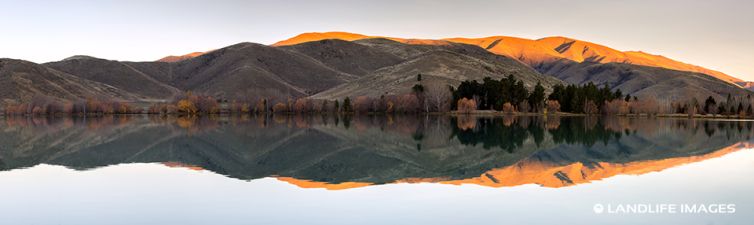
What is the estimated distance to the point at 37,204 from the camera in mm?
20906

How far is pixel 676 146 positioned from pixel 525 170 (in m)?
23.2

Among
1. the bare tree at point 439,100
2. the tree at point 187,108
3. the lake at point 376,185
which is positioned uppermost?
the bare tree at point 439,100

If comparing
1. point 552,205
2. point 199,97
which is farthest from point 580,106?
point 552,205

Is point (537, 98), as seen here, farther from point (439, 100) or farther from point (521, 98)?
point (439, 100)

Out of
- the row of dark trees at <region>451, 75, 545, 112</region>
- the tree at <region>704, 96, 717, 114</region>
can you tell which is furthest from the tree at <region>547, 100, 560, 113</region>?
the tree at <region>704, 96, 717, 114</region>

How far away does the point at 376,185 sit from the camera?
2484 centimetres

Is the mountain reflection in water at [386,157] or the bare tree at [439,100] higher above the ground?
the bare tree at [439,100]

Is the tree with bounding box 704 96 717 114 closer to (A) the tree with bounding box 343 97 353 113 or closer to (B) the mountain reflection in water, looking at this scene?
(A) the tree with bounding box 343 97 353 113

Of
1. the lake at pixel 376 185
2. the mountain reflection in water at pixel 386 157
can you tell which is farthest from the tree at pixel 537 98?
the lake at pixel 376 185

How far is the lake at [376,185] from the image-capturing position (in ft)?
61.3

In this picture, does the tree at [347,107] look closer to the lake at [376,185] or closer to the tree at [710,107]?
the tree at [710,107]

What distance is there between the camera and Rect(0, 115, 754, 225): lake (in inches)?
736

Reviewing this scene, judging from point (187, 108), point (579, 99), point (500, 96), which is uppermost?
point (500, 96)

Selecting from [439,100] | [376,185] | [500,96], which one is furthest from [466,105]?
[376,185]
